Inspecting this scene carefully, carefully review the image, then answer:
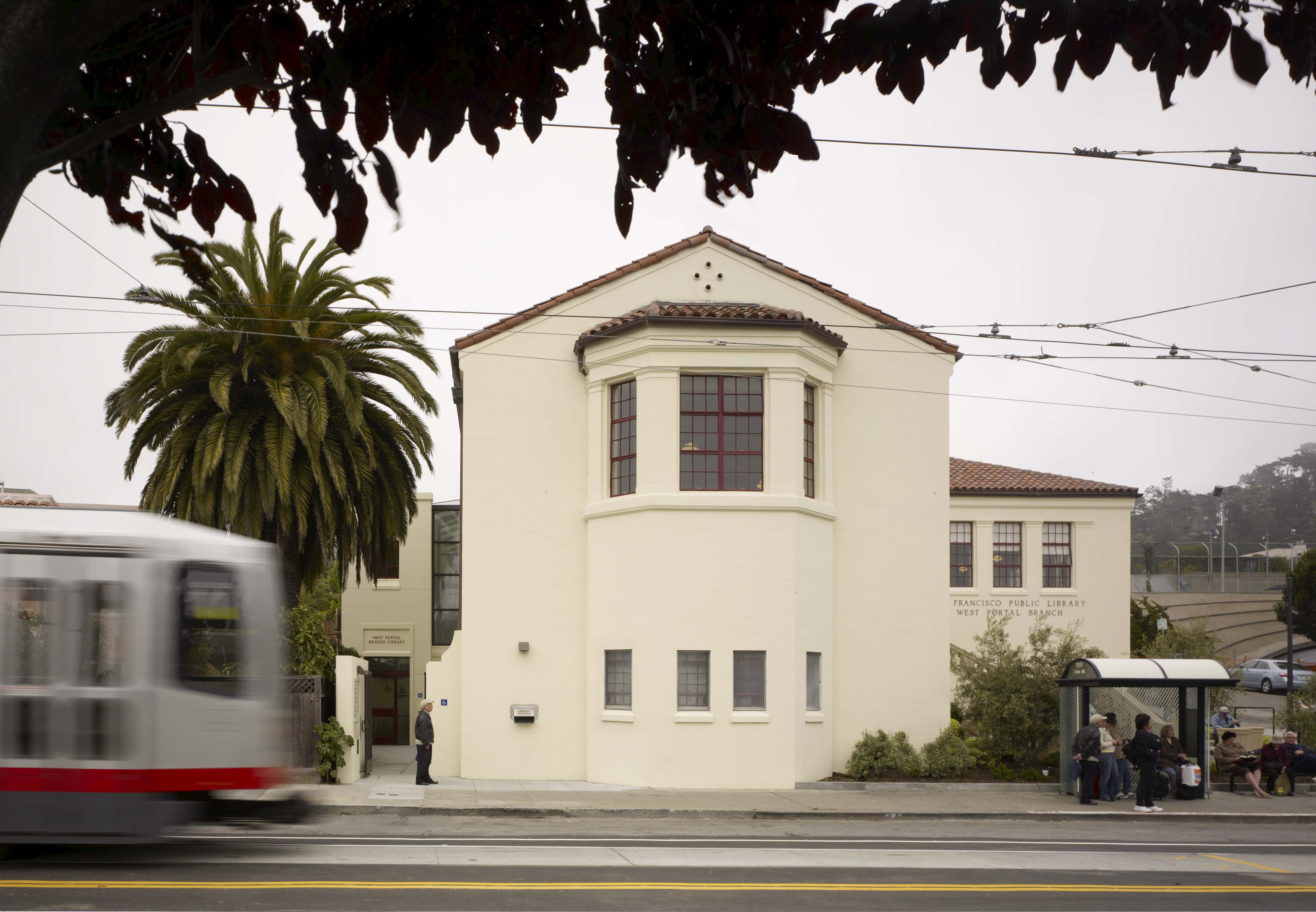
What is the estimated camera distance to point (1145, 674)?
23391 mm

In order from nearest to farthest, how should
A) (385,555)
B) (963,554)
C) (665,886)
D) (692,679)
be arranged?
1. (665,886)
2. (692,679)
3. (385,555)
4. (963,554)

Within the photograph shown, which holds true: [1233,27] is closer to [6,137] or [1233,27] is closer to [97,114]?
[6,137]

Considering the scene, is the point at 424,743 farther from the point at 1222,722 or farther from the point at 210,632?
the point at 1222,722

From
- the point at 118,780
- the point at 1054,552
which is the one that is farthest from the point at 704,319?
the point at 1054,552

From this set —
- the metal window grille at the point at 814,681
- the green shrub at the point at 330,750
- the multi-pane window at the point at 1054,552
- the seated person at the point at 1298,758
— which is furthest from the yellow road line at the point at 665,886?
the multi-pane window at the point at 1054,552

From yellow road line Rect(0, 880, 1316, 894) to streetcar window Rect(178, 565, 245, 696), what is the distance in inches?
88.0

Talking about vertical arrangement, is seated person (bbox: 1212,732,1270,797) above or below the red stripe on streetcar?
below

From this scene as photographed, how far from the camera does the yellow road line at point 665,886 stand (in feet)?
35.1

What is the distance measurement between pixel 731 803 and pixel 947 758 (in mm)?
5251

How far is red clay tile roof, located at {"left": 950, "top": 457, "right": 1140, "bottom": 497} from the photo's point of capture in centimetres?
3691

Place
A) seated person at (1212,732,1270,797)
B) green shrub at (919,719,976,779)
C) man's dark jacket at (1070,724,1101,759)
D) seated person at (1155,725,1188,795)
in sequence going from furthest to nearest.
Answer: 1. seated person at (1212,732,1270,797)
2. green shrub at (919,719,976,779)
3. seated person at (1155,725,1188,795)
4. man's dark jacket at (1070,724,1101,759)

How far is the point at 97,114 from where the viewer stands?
394 centimetres

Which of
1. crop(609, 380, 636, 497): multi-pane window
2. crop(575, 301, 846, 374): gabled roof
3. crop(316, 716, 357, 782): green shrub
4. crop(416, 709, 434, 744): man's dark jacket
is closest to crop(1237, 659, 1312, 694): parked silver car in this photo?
crop(575, 301, 846, 374): gabled roof

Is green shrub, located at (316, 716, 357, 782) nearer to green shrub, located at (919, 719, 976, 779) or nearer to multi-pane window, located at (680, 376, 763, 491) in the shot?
multi-pane window, located at (680, 376, 763, 491)
